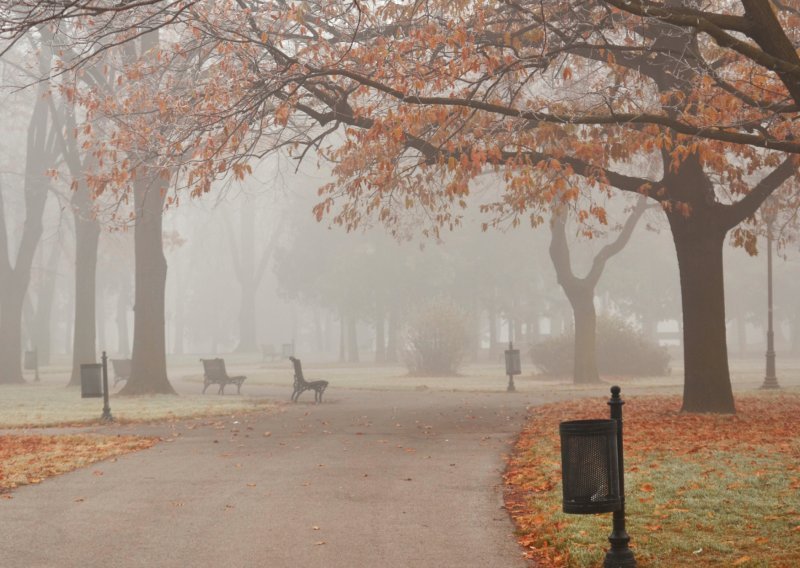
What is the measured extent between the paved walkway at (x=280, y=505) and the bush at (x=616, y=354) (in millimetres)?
23487

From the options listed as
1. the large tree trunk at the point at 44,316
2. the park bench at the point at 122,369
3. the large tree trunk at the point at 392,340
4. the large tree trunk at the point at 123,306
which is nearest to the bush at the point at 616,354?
the park bench at the point at 122,369

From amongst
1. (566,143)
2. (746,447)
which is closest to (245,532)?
(746,447)

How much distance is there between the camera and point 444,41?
546 inches

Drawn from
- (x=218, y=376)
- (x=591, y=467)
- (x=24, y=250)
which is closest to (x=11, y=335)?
(x=24, y=250)

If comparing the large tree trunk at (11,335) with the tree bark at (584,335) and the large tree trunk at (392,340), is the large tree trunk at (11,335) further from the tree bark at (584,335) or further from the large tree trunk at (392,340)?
the large tree trunk at (392,340)

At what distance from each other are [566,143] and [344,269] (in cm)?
4142

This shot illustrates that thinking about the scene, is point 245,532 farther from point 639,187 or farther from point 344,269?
point 344,269

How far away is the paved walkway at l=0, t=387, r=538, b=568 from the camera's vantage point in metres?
7.34

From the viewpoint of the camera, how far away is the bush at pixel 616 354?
39.4 meters

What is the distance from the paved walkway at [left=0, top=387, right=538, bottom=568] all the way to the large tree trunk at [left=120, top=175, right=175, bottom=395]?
12.2 m

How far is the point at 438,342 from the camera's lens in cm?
4203

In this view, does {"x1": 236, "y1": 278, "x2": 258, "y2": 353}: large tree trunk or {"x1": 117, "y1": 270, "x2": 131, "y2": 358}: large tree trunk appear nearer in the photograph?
{"x1": 117, "y1": 270, "x2": 131, "y2": 358}: large tree trunk

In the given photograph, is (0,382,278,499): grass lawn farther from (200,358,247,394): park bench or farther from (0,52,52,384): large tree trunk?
(0,52,52,384): large tree trunk

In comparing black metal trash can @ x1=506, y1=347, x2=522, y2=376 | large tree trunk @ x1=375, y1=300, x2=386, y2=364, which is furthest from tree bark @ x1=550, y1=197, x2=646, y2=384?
large tree trunk @ x1=375, y1=300, x2=386, y2=364
